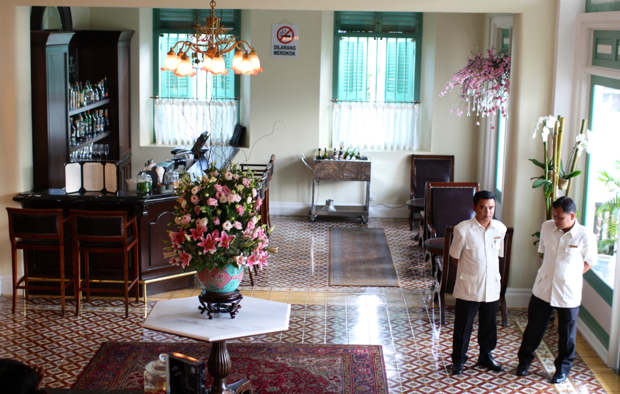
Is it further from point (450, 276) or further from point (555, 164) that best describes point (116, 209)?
point (555, 164)

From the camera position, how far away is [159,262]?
723 centimetres

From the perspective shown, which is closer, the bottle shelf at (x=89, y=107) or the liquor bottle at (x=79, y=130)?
the bottle shelf at (x=89, y=107)

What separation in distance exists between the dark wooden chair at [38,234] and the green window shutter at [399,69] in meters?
6.24

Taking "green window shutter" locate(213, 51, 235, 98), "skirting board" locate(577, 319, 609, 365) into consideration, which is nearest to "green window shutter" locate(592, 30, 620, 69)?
"skirting board" locate(577, 319, 609, 365)

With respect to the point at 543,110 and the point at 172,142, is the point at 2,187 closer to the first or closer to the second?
the point at 172,142

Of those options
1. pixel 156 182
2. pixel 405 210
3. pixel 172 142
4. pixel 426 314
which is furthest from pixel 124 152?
pixel 426 314

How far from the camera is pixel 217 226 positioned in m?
4.40

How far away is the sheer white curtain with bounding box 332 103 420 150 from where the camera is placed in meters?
11.3

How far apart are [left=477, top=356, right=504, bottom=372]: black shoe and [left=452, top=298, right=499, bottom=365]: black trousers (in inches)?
1.1

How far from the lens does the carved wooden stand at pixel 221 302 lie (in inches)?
177

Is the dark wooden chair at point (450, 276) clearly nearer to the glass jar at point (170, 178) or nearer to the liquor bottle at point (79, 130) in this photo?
the glass jar at point (170, 178)

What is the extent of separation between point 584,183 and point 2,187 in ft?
19.2

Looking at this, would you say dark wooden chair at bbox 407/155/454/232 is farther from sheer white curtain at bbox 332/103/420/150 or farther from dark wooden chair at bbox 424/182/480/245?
dark wooden chair at bbox 424/182/480/245

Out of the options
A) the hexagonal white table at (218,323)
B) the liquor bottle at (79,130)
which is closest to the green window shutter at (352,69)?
the liquor bottle at (79,130)
